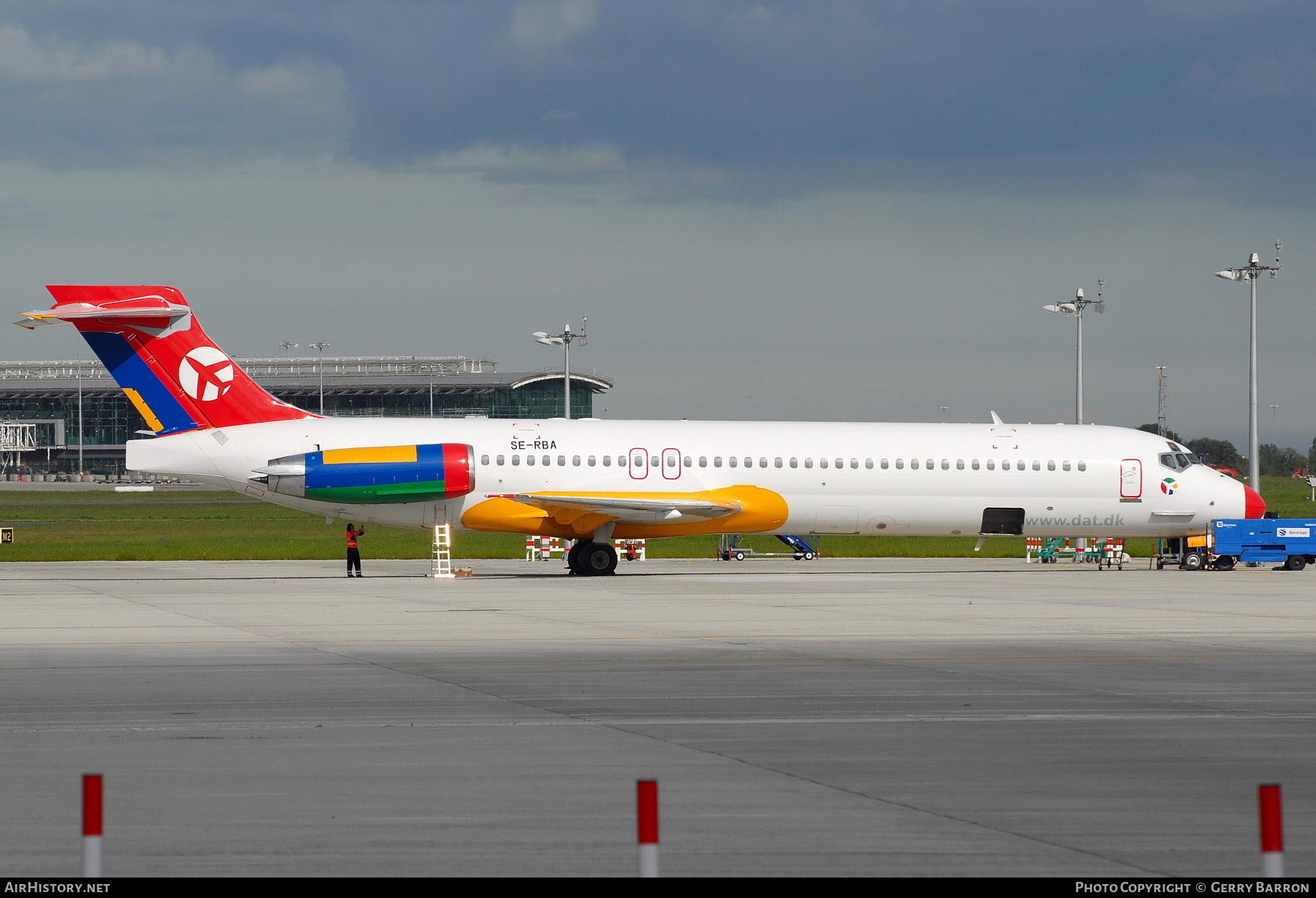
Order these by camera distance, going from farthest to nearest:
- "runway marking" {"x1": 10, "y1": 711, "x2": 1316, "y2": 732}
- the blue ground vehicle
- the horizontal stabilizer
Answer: the blue ground vehicle < the horizontal stabilizer < "runway marking" {"x1": 10, "y1": 711, "x2": 1316, "y2": 732}

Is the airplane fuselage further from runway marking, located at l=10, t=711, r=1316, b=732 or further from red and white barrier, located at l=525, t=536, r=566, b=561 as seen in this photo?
runway marking, located at l=10, t=711, r=1316, b=732

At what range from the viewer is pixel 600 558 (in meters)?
36.7

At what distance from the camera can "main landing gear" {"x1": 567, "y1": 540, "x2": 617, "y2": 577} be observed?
36656 millimetres

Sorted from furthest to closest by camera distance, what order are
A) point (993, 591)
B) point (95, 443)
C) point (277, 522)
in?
point (95, 443), point (277, 522), point (993, 591)

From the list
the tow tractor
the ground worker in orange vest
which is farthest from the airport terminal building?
the ground worker in orange vest

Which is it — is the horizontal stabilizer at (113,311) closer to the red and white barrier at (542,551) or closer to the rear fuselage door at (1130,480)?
the red and white barrier at (542,551)

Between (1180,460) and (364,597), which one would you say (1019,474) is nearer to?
(1180,460)

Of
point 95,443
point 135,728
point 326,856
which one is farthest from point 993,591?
point 95,443

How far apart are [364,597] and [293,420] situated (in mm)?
8171

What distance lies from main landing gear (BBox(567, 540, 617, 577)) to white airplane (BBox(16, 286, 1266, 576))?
0.05 meters

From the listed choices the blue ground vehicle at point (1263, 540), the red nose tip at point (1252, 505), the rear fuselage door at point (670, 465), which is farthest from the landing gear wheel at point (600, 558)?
the red nose tip at point (1252, 505)

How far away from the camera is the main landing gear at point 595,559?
36.7 m

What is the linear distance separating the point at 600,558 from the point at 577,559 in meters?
0.62

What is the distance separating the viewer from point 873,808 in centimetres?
956
